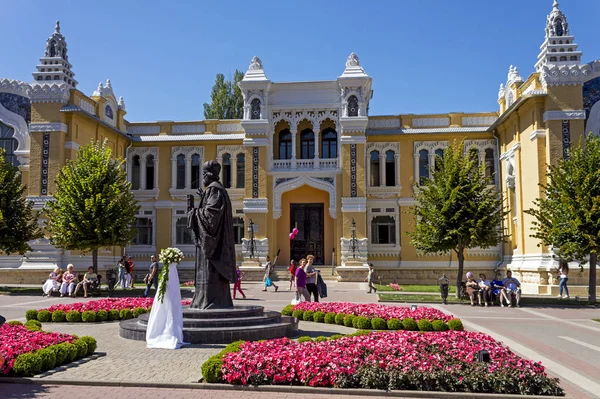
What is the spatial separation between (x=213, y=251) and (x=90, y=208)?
1521cm

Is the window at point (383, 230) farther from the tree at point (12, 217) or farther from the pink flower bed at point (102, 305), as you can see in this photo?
the pink flower bed at point (102, 305)

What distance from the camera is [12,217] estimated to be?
2605cm

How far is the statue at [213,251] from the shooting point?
1210cm

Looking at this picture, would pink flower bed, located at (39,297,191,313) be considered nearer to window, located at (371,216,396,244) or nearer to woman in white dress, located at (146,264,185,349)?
woman in white dress, located at (146,264,185,349)

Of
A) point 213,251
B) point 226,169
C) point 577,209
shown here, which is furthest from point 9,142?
point 577,209

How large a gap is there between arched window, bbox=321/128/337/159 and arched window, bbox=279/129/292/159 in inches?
89.3

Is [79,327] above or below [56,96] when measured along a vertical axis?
below

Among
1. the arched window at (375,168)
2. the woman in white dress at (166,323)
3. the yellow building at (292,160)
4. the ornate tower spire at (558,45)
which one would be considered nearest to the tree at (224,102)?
the yellow building at (292,160)

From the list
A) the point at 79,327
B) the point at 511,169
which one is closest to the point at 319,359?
the point at 79,327

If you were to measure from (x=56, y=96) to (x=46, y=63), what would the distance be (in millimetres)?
2387

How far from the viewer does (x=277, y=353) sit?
8742mm

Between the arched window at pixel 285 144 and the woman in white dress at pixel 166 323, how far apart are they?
2634 cm

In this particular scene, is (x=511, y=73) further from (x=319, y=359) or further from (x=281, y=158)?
(x=319, y=359)

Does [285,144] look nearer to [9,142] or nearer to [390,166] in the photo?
[390,166]
